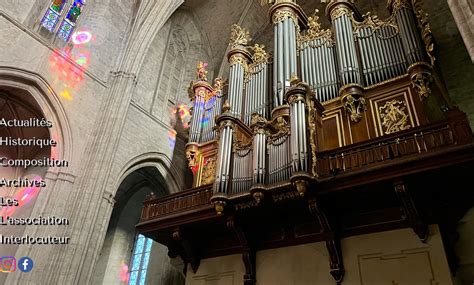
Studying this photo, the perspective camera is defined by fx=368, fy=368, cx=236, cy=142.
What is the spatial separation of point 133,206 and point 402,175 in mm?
11821

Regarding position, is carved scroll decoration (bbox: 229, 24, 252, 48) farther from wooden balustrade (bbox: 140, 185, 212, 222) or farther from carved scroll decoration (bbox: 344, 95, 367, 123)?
wooden balustrade (bbox: 140, 185, 212, 222)

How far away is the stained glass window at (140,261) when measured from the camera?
13211 millimetres

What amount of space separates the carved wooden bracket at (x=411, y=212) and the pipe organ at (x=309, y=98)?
4.26ft

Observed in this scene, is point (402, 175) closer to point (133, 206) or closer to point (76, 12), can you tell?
point (76, 12)

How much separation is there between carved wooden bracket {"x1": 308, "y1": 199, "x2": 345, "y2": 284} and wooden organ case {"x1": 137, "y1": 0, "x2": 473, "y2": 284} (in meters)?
0.02

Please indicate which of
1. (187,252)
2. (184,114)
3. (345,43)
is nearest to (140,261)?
(184,114)

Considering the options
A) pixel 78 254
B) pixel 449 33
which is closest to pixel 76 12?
pixel 78 254

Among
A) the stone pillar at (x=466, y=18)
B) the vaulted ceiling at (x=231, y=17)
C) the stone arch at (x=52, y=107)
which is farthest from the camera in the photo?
the vaulted ceiling at (x=231, y=17)

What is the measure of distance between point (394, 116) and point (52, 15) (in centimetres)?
929

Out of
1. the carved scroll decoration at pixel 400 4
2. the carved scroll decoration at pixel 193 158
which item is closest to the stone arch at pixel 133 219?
the carved scroll decoration at pixel 193 158

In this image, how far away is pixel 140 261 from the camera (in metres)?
13.7

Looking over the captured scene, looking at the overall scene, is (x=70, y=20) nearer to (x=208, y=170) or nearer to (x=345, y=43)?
(x=208, y=170)

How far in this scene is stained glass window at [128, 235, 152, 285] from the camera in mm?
Answer: 13211

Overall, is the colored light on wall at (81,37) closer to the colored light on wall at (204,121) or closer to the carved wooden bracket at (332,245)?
the colored light on wall at (204,121)
